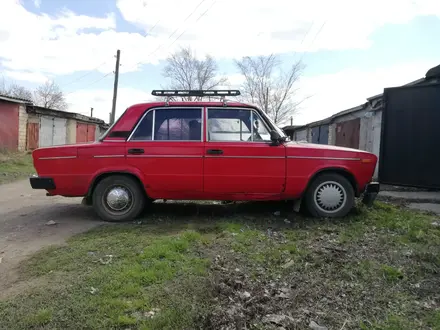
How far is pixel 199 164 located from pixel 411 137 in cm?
326

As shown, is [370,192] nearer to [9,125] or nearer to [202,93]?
[202,93]

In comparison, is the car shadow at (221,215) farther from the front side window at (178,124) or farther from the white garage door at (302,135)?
the white garage door at (302,135)

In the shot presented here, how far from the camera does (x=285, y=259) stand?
143 inches

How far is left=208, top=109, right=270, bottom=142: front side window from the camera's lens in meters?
5.24

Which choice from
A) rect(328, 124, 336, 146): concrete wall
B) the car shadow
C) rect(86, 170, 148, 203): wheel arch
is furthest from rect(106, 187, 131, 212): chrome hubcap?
rect(328, 124, 336, 146): concrete wall

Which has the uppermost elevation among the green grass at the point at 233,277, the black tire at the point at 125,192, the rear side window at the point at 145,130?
the rear side window at the point at 145,130

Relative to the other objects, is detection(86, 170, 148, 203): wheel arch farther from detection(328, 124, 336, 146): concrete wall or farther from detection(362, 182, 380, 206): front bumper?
detection(328, 124, 336, 146): concrete wall

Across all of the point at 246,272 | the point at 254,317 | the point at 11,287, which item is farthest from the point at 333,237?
the point at 11,287

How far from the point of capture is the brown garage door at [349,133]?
1555cm

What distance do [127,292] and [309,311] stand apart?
4.67ft

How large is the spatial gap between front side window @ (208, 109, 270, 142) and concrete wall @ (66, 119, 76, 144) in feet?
70.3

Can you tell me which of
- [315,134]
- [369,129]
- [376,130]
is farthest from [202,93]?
[315,134]

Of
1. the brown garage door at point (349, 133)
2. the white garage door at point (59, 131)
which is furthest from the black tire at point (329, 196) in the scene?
the white garage door at point (59, 131)

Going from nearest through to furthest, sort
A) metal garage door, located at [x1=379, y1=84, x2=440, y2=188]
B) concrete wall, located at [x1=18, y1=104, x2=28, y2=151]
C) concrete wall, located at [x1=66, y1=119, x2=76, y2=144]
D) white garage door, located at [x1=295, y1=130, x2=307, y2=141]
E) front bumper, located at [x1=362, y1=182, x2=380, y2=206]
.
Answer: metal garage door, located at [x1=379, y1=84, x2=440, y2=188] → front bumper, located at [x1=362, y1=182, x2=380, y2=206] → concrete wall, located at [x1=18, y1=104, x2=28, y2=151] → concrete wall, located at [x1=66, y1=119, x2=76, y2=144] → white garage door, located at [x1=295, y1=130, x2=307, y2=141]
